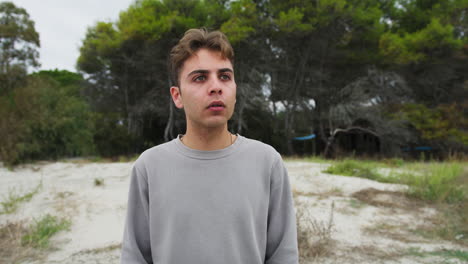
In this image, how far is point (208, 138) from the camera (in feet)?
3.90

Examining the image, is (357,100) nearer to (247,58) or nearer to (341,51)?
(341,51)

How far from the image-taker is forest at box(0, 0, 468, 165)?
45.6 ft

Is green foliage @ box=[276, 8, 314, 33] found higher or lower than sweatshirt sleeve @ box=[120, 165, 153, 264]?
higher

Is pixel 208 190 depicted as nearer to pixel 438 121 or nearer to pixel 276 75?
pixel 276 75

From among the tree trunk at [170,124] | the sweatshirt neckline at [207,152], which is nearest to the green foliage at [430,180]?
the sweatshirt neckline at [207,152]

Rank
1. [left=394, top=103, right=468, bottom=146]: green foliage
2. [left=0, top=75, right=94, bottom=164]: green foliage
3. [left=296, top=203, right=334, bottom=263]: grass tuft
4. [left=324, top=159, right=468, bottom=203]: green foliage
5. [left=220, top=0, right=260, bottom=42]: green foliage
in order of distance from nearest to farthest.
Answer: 1. [left=296, top=203, right=334, bottom=263]: grass tuft
2. [left=324, top=159, right=468, bottom=203]: green foliage
3. [left=0, top=75, right=94, bottom=164]: green foliage
4. [left=220, top=0, right=260, bottom=42]: green foliage
5. [left=394, top=103, right=468, bottom=146]: green foliage

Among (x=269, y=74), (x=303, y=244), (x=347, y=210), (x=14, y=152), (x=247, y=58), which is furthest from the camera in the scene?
(x=269, y=74)

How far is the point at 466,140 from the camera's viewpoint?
48.7 ft

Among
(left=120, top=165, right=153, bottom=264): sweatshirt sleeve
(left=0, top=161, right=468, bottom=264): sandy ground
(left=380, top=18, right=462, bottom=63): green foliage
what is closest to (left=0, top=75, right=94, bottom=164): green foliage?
(left=0, top=161, right=468, bottom=264): sandy ground

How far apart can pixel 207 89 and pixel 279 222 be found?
63 cm

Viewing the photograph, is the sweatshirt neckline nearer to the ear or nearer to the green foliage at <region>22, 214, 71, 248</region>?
the ear

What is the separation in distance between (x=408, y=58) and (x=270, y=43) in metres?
7.45

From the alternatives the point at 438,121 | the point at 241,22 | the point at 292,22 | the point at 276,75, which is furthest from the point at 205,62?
the point at 438,121

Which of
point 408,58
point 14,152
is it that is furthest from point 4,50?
point 408,58
